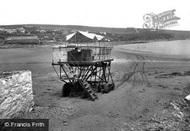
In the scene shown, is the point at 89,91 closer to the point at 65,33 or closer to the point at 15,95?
the point at 15,95

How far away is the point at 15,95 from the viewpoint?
1112 centimetres

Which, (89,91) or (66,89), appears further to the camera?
(66,89)

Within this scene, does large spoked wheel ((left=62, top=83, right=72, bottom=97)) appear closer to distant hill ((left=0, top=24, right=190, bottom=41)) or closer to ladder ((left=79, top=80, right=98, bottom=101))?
ladder ((left=79, top=80, right=98, bottom=101))

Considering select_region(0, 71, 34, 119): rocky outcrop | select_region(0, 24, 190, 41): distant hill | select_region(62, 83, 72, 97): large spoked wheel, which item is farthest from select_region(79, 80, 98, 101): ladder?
select_region(0, 24, 190, 41): distant hill

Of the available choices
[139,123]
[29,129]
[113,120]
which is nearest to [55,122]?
[29,129]

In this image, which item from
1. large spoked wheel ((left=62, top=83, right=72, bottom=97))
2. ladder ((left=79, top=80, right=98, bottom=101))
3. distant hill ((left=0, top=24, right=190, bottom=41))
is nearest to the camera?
ladder ((left=79, top=80, right=98, bottom=101))

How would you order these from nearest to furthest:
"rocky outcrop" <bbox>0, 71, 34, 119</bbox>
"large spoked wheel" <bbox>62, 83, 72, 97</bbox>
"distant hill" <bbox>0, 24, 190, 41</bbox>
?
1. "rocky outcrop" <bbox>0, 71, 34, 119</bbox>
2. "large spoked wheel" <bbox>62, 83, 72, 97</bbox>
3. "distant hill" <bbox>0, 24, 190, 41</bbox>

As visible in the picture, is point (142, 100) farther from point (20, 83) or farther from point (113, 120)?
point (20, 83)

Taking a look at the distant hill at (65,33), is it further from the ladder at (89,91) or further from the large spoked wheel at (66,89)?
the ladder at (89,91)

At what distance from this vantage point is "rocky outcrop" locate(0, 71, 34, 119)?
10117 millimetres

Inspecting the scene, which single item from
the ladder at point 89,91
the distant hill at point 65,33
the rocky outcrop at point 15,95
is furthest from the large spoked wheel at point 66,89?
the distant hill at point 65,33

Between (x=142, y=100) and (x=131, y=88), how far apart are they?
4504 millimetres

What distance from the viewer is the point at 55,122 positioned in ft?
37.9

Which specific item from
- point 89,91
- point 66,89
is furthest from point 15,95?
point 66,89
